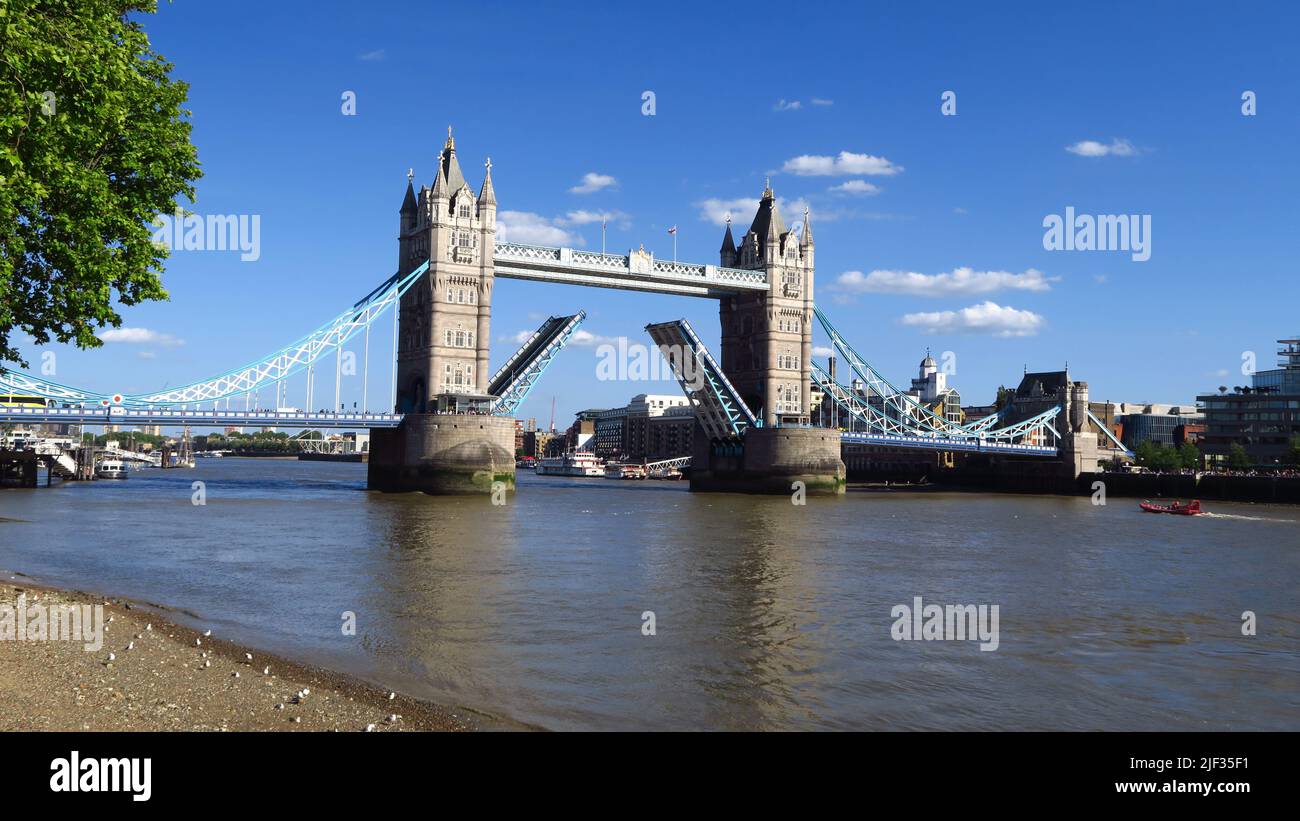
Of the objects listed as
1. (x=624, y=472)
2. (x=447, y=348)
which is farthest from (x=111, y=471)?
(x=624, y=472)

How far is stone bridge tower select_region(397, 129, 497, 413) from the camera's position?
72.3 m

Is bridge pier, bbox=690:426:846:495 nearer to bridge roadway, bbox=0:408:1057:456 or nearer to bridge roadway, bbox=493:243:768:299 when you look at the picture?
bridge roadway, bbox=493:243:768:299

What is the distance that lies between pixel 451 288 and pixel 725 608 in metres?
52.1

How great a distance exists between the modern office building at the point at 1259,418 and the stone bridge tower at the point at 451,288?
79365mm

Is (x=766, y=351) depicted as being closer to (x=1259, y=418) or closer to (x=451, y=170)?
(x=451, y=170)

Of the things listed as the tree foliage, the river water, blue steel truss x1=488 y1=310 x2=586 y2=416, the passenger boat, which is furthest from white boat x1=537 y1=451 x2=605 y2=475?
the tree foliage

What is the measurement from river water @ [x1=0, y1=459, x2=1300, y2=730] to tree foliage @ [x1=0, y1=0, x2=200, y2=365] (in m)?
6.67

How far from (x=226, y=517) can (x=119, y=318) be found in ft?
104

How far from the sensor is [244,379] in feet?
246

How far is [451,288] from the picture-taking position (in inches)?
2867
